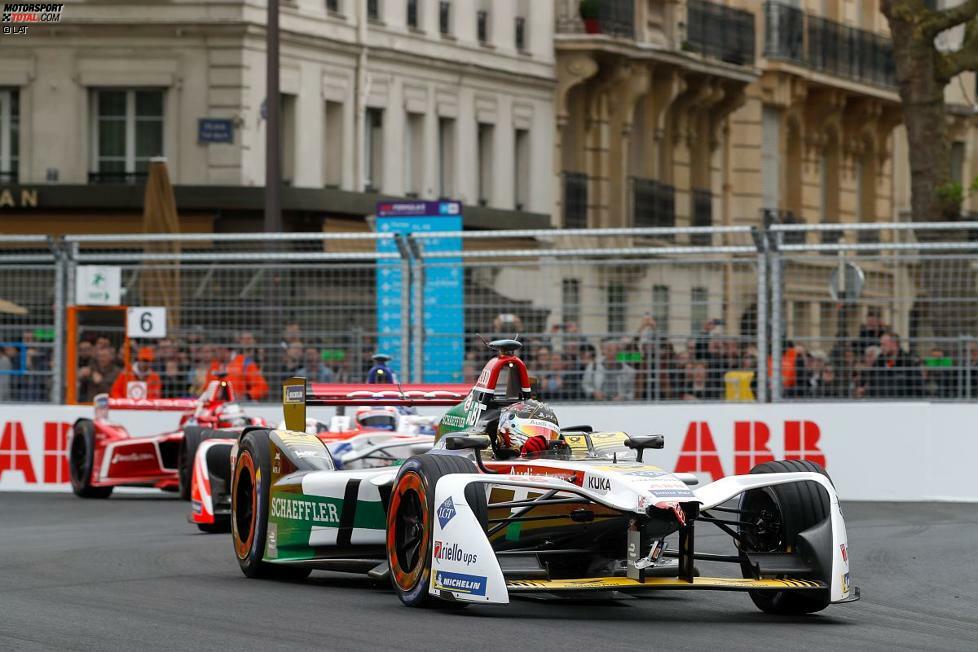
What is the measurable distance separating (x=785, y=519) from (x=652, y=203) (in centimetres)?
3390

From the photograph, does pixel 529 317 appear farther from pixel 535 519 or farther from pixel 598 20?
pixel 598 20

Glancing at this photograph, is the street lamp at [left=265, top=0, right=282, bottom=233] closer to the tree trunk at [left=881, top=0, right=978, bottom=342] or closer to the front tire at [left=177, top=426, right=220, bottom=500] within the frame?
the tree trunk at [left=881, top=0, right=978, bottom=342]

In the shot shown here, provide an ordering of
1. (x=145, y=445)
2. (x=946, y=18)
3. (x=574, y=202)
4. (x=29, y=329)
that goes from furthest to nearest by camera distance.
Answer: (x=574, y=202)
(x=946, y=18)
(x=29, y=329)
(x=145, y=445)

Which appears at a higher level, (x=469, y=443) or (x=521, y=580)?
(x=469, y=443)

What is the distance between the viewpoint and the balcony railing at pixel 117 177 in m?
35.4

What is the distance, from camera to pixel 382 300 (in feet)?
69.2

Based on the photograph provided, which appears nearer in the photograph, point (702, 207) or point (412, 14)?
point (412, 14)

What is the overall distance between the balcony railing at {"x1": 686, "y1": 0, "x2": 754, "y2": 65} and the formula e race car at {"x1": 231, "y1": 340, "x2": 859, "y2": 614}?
33844 millimetres

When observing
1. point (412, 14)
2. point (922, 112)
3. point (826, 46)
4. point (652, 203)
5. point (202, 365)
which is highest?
point (826, 46)

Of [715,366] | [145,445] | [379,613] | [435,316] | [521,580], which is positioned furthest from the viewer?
[435,316]

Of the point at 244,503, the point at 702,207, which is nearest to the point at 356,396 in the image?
the point at 244,503

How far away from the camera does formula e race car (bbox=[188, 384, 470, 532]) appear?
548 inches

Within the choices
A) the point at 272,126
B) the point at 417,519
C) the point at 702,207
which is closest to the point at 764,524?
the point at 417,519

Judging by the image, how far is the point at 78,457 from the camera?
21297mm
